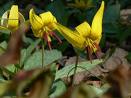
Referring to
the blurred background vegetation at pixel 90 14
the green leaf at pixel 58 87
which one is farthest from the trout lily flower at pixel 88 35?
the blurred background vegetation at pixel 90 14

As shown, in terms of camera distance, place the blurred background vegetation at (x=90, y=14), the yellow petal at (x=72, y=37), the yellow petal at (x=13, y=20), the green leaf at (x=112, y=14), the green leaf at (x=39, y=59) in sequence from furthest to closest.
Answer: the green leaf at (x=112, y=14)
the blurred background vegetation at (x=90, y=14)
the green leaf at (x=39, y=59)
the yellow petal at (x=13, y=20)
the yellow petal at (x=72, y=37)

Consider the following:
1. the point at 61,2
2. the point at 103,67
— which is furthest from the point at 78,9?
the point at 103,67

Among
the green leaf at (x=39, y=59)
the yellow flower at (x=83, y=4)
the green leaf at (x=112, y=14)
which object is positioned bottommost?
the green leaf at (x=112, y=14)

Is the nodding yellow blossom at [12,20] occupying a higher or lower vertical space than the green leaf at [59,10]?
higher

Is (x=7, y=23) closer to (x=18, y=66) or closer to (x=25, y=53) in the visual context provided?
(x=18, y=66)

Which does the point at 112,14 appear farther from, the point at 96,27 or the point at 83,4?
the point at 96,27

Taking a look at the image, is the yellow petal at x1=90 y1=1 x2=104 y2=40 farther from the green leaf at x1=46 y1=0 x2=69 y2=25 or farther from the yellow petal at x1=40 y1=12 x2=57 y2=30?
the green leaf at x1=46 y1=0 x2=69 y2=25

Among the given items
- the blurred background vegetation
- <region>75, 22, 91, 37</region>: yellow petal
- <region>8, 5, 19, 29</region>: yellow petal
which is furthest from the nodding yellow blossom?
the blurred background vegetation

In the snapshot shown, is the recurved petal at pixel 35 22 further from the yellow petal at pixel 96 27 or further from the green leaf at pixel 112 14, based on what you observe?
the green leaf at pixel 112 14

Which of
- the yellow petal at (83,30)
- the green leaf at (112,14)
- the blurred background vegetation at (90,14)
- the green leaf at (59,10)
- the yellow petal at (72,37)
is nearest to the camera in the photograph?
the yellow petal at (72,37)
